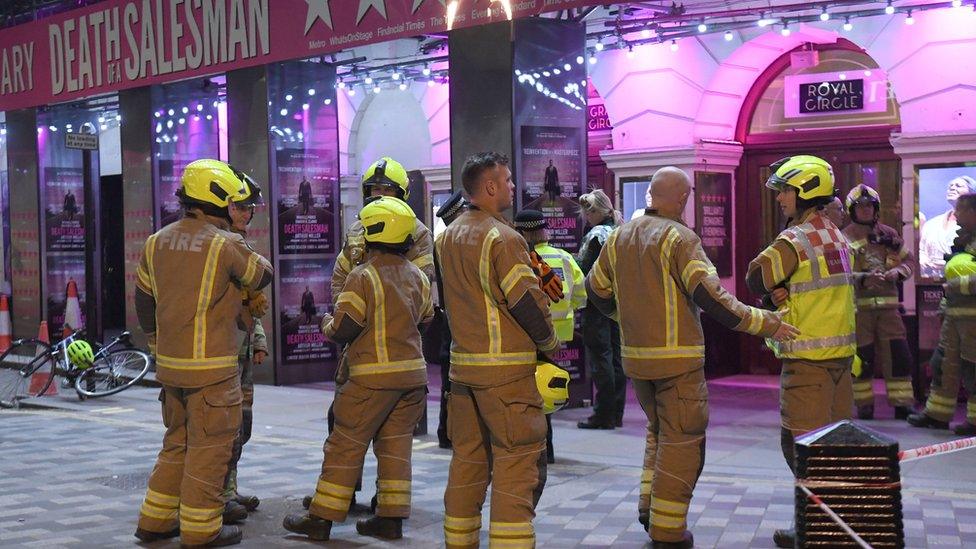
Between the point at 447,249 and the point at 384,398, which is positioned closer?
the point at 447,249

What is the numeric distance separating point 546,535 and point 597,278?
149 centimetres

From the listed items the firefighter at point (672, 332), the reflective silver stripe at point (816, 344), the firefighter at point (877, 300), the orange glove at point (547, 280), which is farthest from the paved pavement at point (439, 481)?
the orange glove at point (547, 280)

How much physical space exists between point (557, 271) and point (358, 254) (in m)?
2.36

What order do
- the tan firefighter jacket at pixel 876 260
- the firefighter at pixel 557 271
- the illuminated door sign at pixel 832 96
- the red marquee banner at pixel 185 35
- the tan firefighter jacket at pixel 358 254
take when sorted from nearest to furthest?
the tan firefighter jacket at pixel 358 254
the firefighter at pixel 557 271
the tan firefighter jacket at pixel 876 260
the red marquee banner at pixel 185 35
the illuminated door sign at pixel 832 96

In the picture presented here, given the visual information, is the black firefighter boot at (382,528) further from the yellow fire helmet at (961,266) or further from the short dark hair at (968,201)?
the short dark hair at (968,201)

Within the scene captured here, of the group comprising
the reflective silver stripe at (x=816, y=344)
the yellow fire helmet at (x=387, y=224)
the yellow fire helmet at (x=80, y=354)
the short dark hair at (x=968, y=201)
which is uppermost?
the short dark hair at (x=968, y=201)

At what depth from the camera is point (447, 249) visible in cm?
591

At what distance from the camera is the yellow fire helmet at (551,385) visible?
19.4 feet

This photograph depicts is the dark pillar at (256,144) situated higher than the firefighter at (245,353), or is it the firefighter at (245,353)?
the dark pillar at (256,144)

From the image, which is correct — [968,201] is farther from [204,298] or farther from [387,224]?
[204,298]

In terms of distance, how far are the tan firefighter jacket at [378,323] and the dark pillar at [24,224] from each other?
45.5 feet

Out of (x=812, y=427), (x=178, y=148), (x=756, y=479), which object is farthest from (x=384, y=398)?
(x=178, y=148)

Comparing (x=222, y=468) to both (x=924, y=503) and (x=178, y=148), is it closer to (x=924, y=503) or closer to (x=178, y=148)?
(x=924, y=503)

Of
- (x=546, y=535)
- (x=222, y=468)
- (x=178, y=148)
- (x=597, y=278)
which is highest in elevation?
(x=178, y=148)
